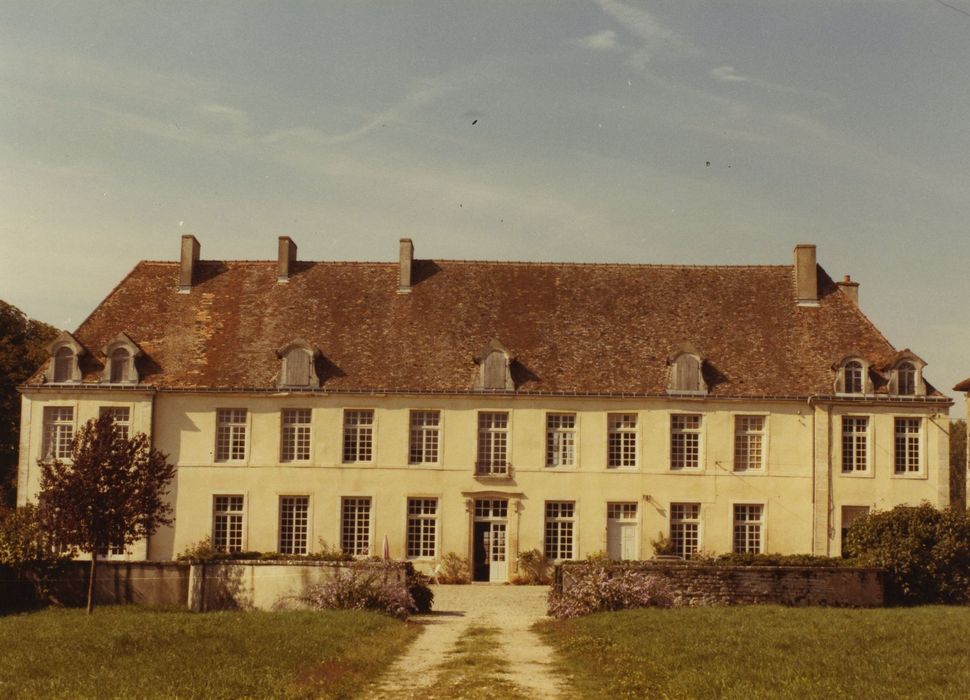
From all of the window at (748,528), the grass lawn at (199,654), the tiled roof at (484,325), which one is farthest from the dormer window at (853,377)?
the grass lawn at (199,654)

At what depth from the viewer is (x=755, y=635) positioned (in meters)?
19.7

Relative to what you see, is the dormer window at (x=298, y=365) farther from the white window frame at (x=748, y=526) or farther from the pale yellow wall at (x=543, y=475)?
the white window frame at (x=748, y=526)

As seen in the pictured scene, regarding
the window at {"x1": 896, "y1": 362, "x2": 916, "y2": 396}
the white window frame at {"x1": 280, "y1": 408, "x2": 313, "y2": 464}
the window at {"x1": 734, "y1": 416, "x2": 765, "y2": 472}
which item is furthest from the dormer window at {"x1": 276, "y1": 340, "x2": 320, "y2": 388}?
the window at {"x1": 896, "y1": 362, "x2": 916, "y2": 396}

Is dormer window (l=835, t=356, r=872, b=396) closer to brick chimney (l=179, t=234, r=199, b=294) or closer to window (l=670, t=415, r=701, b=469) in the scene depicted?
window (l=670, t=415, r=701, b=469)

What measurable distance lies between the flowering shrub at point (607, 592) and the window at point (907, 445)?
13617 millimetres

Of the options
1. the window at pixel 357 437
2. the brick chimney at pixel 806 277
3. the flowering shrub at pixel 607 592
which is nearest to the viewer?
the flowering shrub at pixel 607 592

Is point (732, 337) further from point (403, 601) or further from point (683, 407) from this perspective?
point (403, 601)

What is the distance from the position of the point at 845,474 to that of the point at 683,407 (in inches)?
208

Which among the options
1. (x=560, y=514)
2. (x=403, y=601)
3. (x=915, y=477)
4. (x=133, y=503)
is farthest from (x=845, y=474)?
(x=133, y=503)

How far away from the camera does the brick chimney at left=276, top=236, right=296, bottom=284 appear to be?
1623 inches

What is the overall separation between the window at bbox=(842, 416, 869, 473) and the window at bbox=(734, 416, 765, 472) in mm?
2504

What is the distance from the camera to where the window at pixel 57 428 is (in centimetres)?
3741

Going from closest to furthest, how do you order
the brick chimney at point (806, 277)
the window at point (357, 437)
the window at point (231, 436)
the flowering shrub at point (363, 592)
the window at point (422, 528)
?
the flowering shrub at point (363, 592)
the window at point (422, 528)
the window at point (357, 437)
the window at point (231, 436)
the brick chimney at point (806, 277)

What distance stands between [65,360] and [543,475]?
1529 centimetres
